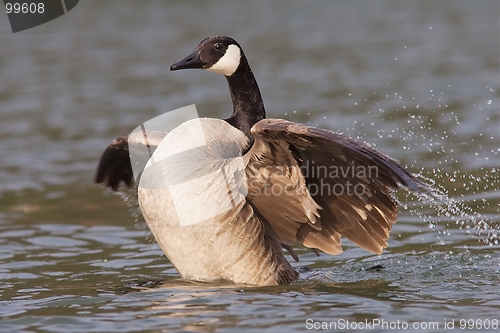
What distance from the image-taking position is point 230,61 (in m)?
7.79

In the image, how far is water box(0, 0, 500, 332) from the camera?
6750 millimetres

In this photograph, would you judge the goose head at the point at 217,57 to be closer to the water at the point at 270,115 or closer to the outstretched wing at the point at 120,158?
the outstretched wing at the point at 120,158

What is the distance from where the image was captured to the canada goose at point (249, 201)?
701 centimetres

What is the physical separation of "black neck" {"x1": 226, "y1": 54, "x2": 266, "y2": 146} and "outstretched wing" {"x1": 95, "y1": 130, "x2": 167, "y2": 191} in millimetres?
755

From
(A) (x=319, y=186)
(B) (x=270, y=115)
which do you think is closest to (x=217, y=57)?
(A) (x=319, y=186)

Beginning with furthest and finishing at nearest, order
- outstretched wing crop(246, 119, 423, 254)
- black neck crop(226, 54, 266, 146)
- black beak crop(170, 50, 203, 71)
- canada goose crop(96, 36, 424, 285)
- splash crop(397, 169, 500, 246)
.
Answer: splash crop(397, 169, 500, 246) < black beak crop(170, 50, 203, 71) < black neck crop(226, 54, 266, 146) < canada goose crop(96, 36, 424, 285) < outstretched wing crop(246, 119, 423, 254)

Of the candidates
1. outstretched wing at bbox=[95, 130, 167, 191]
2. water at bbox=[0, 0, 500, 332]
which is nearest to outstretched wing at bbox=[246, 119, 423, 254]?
water at bbox=[0, 0, 500, 332]

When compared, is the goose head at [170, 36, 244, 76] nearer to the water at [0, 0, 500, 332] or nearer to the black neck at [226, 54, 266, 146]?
the black neck at [226, 54, 266, 146]

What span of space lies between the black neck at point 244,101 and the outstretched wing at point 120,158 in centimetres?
75

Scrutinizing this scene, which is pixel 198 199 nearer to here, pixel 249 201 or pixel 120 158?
pixel 249 201

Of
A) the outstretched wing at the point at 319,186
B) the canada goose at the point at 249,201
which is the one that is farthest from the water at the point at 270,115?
the outstretched wing at the point at 319,186

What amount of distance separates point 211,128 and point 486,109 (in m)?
8.81

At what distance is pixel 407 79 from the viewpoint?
17766mm

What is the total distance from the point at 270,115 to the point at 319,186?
839cm
